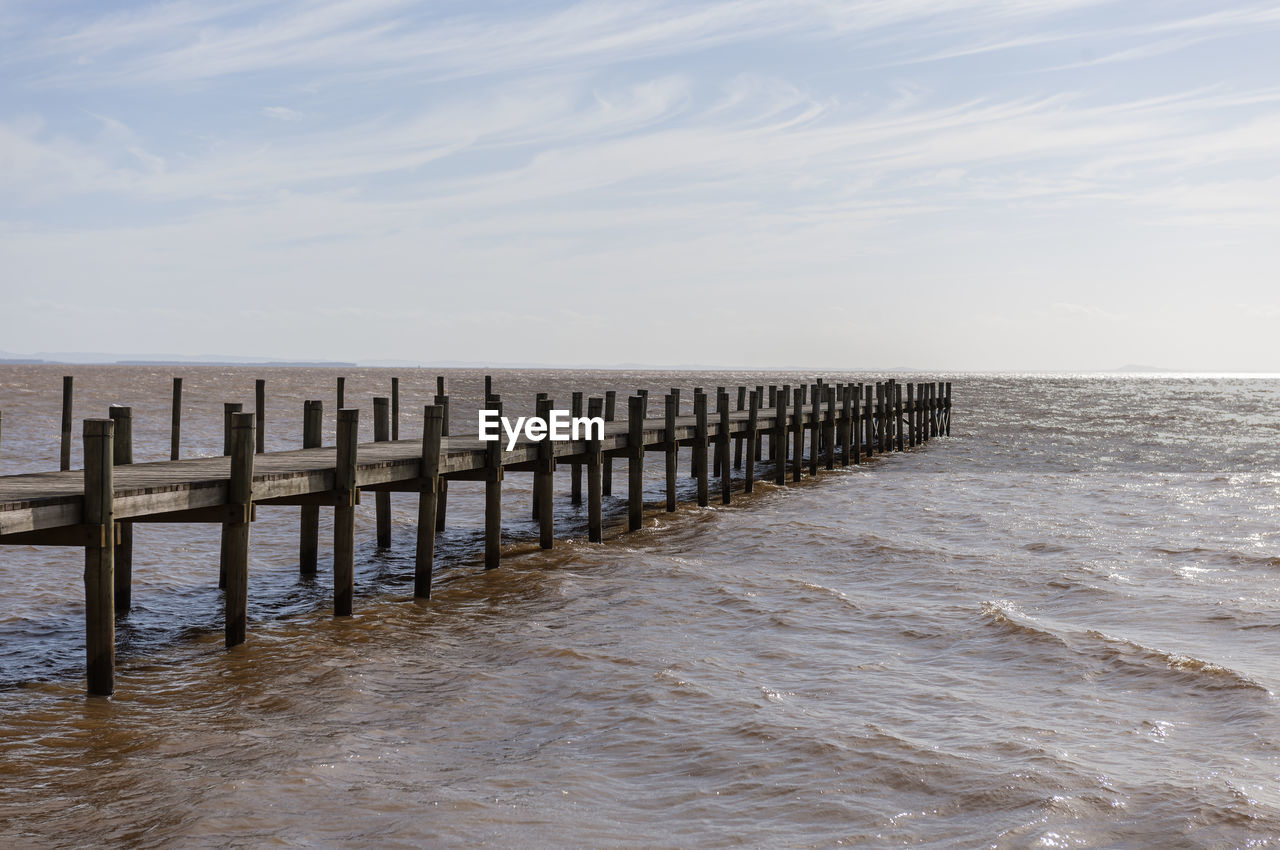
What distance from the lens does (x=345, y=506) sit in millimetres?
10305

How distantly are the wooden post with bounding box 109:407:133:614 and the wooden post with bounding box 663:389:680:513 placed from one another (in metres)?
8.25

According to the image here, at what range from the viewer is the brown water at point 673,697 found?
6.07m

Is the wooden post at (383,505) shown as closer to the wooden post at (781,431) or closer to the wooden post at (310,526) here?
the wooden post at (310,526)

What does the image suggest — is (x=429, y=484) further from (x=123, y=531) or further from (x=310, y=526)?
(x=123, y=531)

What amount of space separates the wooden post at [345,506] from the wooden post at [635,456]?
20.3ft

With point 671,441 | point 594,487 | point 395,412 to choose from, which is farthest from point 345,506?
point 395,412

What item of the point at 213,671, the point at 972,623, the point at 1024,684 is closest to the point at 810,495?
the point at 972,623

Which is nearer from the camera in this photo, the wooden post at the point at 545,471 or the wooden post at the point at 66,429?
the wooden post at the point at 545,471

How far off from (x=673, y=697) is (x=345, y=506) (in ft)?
12.7

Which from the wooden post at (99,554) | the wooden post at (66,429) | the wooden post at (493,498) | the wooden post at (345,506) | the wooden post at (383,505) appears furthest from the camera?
the wooden post at (66,429)

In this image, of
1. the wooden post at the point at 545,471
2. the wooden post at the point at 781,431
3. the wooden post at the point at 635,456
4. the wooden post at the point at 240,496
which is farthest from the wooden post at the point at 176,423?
the wooden post at the point at 781,431

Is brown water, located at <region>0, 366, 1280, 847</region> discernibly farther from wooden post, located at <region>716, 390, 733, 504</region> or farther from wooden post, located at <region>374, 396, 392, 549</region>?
wooden post, located at <region>716, 390, 733, 504</region>

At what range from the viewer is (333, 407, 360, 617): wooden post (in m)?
10.2

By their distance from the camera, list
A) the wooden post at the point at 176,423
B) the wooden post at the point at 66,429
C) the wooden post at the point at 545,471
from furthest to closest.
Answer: the wooden post at the point at 66,429 < the wooden post at the point at 176,423 < the wooden post at the point at 545,471
